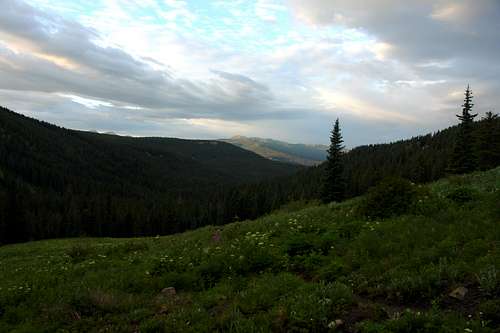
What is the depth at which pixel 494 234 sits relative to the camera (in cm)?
1002

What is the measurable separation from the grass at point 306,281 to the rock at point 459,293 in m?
0.10

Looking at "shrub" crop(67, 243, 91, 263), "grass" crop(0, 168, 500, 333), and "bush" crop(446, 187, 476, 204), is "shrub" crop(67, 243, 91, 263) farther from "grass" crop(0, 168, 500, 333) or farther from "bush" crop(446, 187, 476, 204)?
"bush" crop(446, 187, 476, 204)

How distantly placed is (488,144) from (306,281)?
49724 millimetres

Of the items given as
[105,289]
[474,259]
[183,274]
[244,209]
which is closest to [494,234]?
[474,259]

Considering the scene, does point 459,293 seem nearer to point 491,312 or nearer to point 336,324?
point 491,312

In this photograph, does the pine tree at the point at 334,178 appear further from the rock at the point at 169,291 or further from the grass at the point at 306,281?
the rock at the point at 169,291

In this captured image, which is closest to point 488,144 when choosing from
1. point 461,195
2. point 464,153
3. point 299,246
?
point 464,153

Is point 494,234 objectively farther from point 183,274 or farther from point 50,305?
point 50,305

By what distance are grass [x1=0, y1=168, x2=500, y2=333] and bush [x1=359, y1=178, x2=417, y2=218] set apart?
0.32 m

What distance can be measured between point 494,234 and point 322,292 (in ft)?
18.7

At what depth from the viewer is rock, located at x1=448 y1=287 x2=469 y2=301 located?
7.27 metres

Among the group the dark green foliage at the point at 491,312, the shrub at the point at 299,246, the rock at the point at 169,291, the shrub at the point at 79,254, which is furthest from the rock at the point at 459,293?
the shrub at the point at 79,254

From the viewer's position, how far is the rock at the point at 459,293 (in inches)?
286

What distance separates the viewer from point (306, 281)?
33.1 ft
